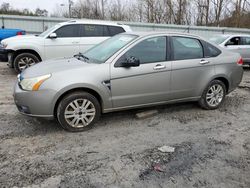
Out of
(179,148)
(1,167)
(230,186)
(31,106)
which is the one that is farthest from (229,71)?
(1,167)

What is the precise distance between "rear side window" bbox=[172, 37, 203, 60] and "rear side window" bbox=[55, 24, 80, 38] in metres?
4.60

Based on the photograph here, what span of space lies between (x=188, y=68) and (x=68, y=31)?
497 centimetres

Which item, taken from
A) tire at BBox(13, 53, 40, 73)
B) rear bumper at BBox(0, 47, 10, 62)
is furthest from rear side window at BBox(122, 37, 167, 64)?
rear bumper at BBox(0, 47, 10, 62)

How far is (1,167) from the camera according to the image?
9.30 feet

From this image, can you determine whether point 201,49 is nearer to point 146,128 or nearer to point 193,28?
point 146,128

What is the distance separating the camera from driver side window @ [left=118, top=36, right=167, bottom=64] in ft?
13.3

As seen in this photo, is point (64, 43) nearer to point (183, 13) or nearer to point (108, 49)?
point (108, 49)

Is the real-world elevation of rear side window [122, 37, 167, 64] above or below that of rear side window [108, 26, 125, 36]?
below

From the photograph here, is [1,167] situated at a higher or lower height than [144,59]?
lower

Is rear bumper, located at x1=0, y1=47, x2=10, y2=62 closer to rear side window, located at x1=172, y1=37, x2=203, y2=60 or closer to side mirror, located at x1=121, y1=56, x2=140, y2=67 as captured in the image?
side mirror, located at x1=121, y1=56, x2=140, y2=67

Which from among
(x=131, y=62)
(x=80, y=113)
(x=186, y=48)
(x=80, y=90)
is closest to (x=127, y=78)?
(x=131, y=62)

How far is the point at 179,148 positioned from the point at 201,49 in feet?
7.38

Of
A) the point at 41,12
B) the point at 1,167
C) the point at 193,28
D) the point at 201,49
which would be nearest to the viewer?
the point at 1,167

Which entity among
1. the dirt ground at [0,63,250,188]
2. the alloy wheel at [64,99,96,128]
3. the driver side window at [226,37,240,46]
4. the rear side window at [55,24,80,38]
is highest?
the rear side window at [55,24,80,38]
